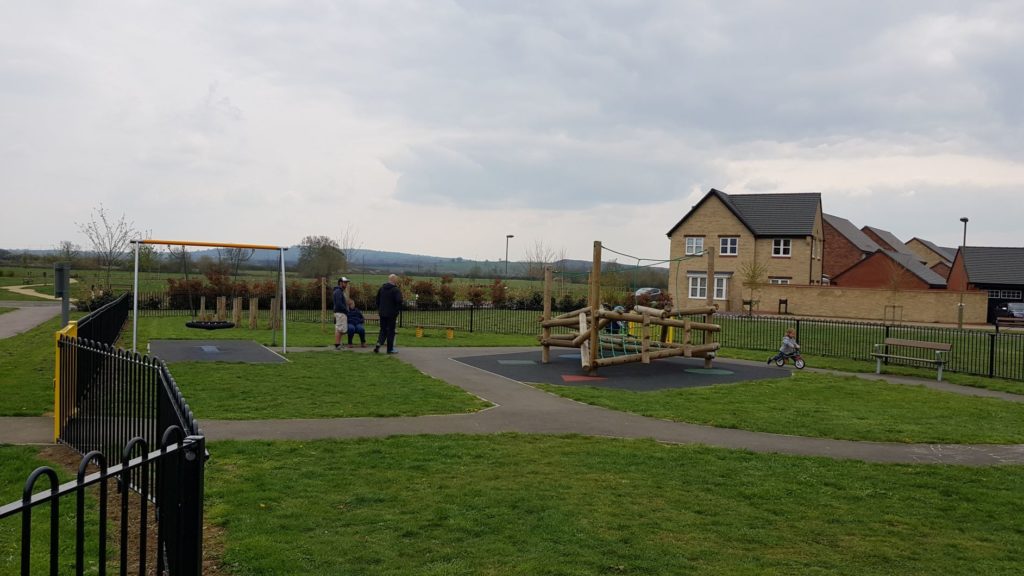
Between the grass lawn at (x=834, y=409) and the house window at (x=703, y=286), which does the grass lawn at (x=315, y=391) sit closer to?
the grass lawn at (x=834, y=409)

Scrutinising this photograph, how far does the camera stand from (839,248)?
62.0m

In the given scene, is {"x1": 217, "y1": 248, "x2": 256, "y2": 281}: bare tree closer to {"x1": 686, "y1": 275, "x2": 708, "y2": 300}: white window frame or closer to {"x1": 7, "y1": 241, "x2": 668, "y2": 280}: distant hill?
{"x1": 7, "y1": 241, "x2": 668, "y2": 280}: distant hill

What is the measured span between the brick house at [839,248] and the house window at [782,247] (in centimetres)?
1022

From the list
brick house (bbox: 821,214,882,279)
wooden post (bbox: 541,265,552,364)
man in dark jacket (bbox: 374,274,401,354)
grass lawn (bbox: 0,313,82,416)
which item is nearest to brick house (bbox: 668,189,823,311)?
brick house (bbox: 821,214,882,279)

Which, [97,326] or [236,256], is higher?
[236,256]

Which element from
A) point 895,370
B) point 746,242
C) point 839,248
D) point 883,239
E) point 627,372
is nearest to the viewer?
point 627,372

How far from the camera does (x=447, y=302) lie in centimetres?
3866

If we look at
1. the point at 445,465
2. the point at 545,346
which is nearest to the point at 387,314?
the point at 545,346

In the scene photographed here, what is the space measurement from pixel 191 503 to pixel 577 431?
694 cm

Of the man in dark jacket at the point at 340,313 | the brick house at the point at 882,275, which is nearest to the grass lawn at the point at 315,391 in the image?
the man in dark jacket at the point at 340,313

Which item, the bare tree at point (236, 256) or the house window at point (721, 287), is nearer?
the bare tree at point (236, 256)

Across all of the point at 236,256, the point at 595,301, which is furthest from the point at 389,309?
the point at 236,256

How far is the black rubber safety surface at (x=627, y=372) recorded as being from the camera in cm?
1546

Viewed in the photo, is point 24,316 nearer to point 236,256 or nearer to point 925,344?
point 236,256
